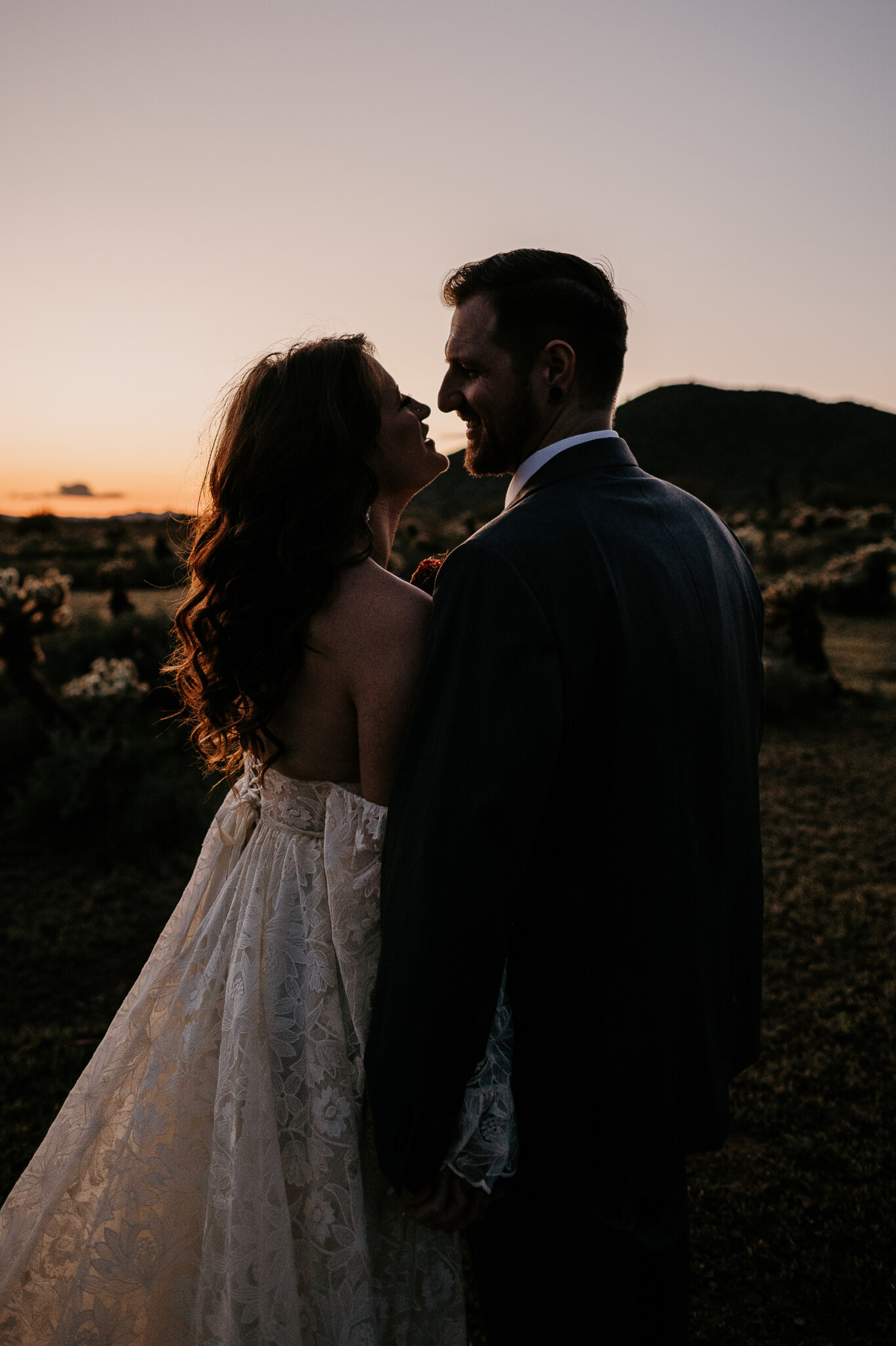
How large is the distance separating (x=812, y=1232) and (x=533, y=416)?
3.02 metres

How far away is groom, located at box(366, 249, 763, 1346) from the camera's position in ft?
4.51

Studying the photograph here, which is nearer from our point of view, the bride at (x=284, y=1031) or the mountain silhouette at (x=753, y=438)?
the bride at (x=284, y=1031)

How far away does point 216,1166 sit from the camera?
1.72 meters

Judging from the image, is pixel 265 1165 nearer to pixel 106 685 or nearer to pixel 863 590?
pixel 106 685

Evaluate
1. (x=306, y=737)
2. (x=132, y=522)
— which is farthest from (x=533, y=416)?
(x=132, y=522)

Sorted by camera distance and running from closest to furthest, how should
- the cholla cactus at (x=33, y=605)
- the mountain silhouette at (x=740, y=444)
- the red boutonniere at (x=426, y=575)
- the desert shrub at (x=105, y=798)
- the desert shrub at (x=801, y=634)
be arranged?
the red boutonniere at (x=426, y=575) < the desert shrub at (x=105, y=798) < the cholla cactus at (x=33, y=605) < the desert shrub at (x=801, y=634) < the mountain silhouette at (x=740, y=444)

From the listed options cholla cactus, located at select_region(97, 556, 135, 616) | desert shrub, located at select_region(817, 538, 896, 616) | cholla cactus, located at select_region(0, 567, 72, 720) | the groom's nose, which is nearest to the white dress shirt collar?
the groom's nose

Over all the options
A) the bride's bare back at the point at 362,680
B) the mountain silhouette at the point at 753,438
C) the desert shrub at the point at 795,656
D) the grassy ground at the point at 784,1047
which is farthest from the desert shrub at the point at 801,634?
the mountain silhouette at the point at 753,438

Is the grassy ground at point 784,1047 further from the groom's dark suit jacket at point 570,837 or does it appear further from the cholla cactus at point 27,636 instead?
the cholla cactus at point 27,636

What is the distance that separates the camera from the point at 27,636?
8.01 m

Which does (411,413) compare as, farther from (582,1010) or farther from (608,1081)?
(608,1081)

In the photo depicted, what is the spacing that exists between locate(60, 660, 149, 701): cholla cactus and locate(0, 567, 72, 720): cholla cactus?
0.76 ft

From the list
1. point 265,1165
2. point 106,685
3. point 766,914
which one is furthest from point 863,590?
point 265,1165

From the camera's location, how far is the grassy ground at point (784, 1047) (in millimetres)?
2744
